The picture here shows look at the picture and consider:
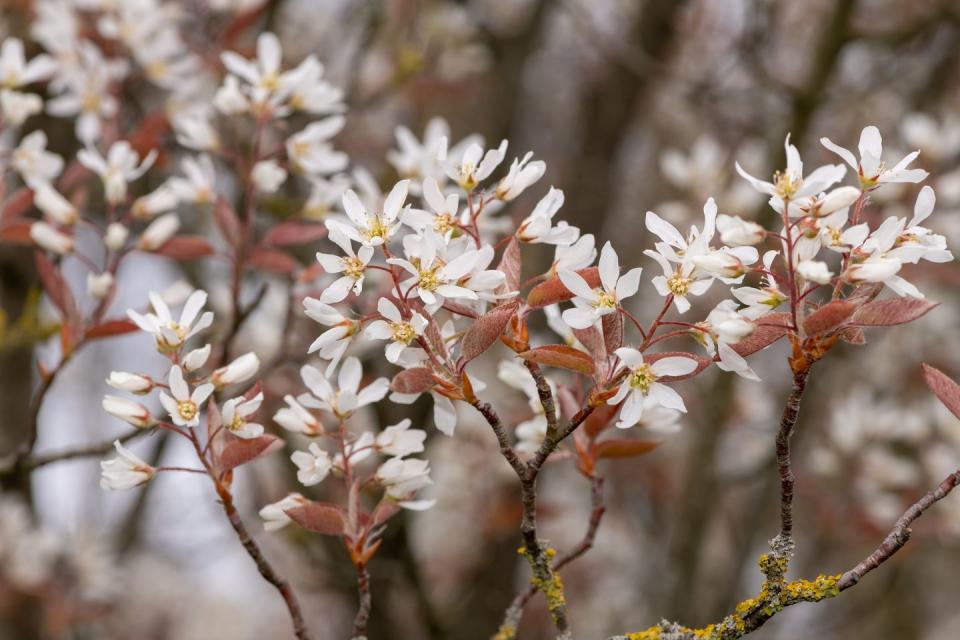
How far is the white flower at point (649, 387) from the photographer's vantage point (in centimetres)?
132

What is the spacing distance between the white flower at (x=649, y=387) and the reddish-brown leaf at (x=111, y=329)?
1.11 metres

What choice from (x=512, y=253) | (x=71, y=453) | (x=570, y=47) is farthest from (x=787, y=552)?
(x=570, y=47)

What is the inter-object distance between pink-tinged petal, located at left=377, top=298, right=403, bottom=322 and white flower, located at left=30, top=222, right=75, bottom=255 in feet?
3.60

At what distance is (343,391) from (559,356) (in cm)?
39

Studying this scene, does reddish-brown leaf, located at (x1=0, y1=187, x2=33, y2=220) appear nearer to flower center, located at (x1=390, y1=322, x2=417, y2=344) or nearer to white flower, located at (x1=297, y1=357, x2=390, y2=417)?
white flower, located at (x1=297, y1=357, x2=390, y2=417)

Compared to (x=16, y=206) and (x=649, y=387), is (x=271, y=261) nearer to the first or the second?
(x=16, y=206)

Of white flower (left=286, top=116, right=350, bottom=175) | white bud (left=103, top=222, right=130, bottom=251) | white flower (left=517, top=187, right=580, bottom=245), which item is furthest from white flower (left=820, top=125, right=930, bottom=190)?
white bud (left=103, top=222, right=130, bottom=251)

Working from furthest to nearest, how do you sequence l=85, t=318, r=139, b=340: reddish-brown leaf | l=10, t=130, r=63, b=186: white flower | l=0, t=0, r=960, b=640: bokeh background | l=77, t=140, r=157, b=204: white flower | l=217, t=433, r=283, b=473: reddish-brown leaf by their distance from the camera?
l=0, t=0, r=960, b=640: bokeh background, l=10, t=130, r=63, b=186: white flower, l=77, t=140, r=157, b=204: white flower, l=85, t=318, r=139, b=340: reddish-brown leaf, l=217, t=433, r=283, b=473: reddish-brown leaf

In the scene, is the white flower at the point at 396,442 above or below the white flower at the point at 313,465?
above

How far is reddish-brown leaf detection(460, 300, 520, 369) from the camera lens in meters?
1.27

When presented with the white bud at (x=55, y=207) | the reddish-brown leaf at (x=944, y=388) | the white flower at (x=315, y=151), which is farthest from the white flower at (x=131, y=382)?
the reddish-brown leaf at (x=944, y=388)

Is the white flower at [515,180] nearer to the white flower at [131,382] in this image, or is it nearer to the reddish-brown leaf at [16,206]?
the white flower at [131,382]

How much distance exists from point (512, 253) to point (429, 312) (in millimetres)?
188

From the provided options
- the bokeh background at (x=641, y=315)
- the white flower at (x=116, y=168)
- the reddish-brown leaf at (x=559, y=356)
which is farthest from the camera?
the bokeh background at (x=641, y=315)
